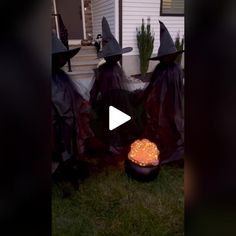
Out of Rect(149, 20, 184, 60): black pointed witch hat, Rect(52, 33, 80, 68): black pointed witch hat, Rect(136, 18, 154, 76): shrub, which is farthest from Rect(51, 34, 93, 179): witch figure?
Rect(136, 18, 154, 76): shrub

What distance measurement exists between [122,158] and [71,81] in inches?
36.7

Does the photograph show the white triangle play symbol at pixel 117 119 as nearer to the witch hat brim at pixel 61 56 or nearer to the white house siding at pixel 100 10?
the witch hat brim at pixel 61 56

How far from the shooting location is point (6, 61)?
A: 2.10ft

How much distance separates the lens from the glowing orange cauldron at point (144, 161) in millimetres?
2195

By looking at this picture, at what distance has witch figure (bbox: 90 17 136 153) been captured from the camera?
A: 2.22 meters

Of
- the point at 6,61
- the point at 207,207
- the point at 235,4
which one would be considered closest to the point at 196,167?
the point at 207,207

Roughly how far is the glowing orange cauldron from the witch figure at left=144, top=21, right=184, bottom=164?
0.28m

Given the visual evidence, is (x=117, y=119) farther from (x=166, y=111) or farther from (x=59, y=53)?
(x=59, y=53)

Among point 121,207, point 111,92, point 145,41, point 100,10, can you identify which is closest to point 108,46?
point 111,92

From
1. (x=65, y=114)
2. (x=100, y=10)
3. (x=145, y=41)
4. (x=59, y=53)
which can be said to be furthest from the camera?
(x=145, y=41)

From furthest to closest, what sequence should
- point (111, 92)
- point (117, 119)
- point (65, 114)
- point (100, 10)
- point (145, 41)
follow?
point (145, 41) < point (100, 10) < point (117, 119) < point (111, 92) < point (65, 114)

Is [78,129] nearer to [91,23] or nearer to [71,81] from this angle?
[71,81]

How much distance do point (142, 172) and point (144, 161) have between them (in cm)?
8

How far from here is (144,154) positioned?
7.24ft
